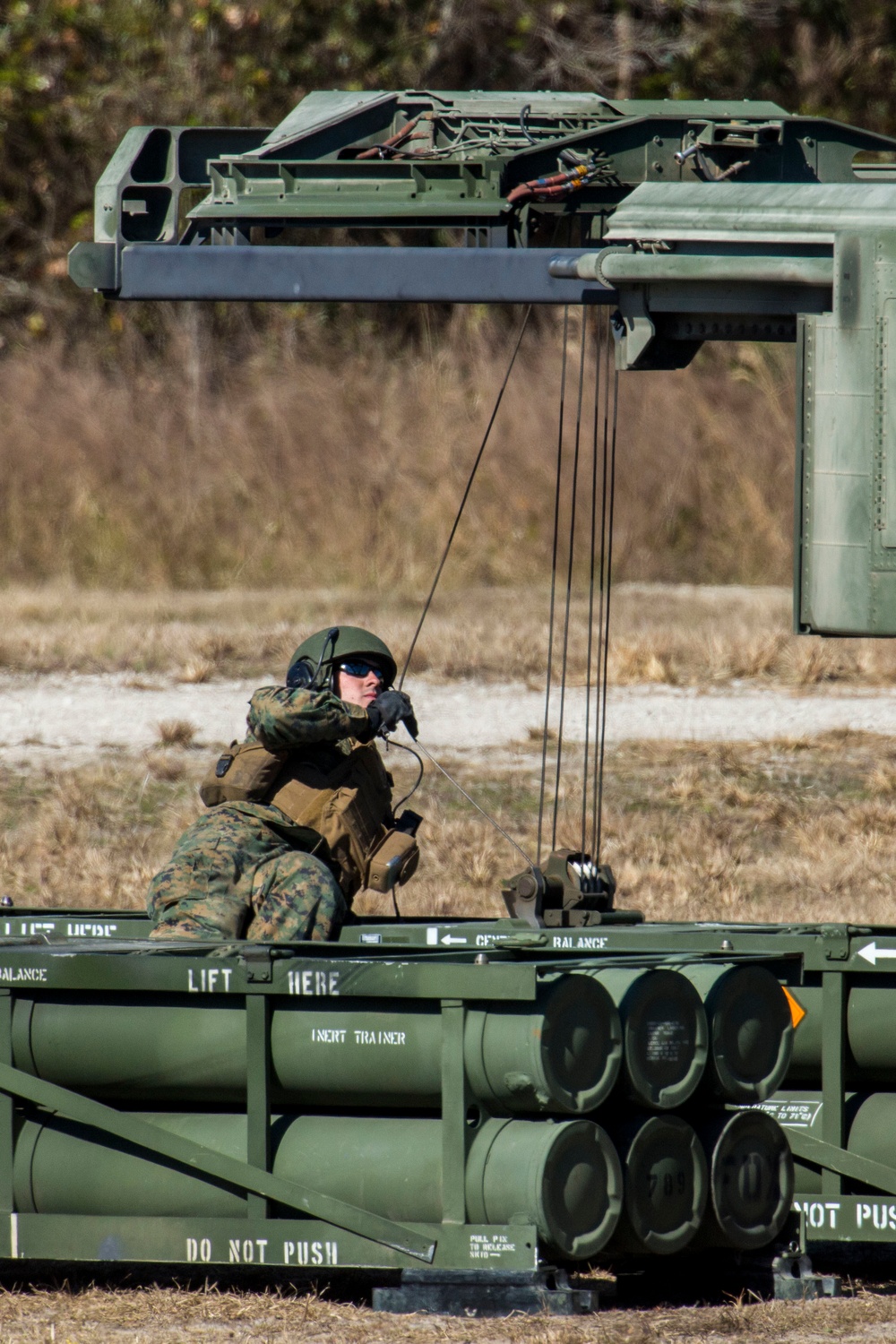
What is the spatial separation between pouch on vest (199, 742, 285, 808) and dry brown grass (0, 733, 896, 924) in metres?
3.49

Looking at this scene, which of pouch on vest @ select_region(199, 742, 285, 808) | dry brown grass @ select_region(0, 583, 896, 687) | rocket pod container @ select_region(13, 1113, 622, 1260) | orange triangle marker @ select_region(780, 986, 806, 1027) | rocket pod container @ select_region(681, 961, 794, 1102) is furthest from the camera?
dry brown grass @ select_region(0, 583, 896, 687)

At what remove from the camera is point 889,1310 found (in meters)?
5.42

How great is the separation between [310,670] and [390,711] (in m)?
0.33

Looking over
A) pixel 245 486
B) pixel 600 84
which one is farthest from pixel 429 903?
pixel 600 84

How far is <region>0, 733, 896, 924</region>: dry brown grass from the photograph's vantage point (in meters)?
10.4

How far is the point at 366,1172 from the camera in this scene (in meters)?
5.19

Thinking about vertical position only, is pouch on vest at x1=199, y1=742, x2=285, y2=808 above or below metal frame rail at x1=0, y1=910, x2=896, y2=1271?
above

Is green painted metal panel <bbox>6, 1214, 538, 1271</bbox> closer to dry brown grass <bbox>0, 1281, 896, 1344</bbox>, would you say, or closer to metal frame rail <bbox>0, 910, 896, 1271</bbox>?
metal frame rail <bbox>0, 910, 896, 1271</bbox>

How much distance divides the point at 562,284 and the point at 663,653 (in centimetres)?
746

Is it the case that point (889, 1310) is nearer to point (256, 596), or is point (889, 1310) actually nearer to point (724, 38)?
point (256, 596)

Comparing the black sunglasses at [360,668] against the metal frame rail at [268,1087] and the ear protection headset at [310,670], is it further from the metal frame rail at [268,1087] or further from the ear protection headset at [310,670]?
the metal frame rail at [268,1087]

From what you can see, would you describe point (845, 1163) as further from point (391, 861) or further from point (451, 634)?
point (451, 634)

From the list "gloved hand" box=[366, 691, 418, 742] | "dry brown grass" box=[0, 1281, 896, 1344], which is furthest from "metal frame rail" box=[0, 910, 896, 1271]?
"gloved hand" box=[366, 691, 418, 742]

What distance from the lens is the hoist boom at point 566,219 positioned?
19.7ft
